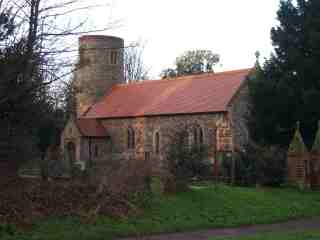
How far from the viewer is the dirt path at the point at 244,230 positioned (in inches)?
Result: 545

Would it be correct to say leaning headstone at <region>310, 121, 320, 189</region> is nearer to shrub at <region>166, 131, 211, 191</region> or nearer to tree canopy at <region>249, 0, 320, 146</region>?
tree canopy at <region>249, 0, 320, 146</region>

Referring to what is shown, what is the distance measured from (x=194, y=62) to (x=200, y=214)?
51.9 m

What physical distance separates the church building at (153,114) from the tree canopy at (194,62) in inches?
735

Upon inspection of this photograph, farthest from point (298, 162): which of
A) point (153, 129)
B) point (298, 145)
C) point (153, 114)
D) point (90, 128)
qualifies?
point (90, 128)

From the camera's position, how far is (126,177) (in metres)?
17.6

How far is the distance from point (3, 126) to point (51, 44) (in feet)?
15.8

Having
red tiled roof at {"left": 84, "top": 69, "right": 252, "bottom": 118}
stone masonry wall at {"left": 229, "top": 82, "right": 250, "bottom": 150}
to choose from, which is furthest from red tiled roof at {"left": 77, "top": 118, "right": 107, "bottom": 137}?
Answer: stone masonry wall at {"left": 229, "top": 82, "right": 250, "bottom": 150}

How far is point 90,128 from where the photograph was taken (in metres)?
43.8

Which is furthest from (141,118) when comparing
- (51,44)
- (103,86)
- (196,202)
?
(51,44)

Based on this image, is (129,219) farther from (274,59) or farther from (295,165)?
(274,59)

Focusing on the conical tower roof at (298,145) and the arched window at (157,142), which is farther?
the arched window at (157,142)

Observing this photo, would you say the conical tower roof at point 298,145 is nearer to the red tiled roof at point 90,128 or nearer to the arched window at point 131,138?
the arched window at point 131,138

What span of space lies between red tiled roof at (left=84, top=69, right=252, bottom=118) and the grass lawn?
15020 millimetres

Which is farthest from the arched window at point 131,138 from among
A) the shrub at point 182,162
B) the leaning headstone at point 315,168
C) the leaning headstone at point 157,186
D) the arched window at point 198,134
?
the leaning headstone at point 157,186
